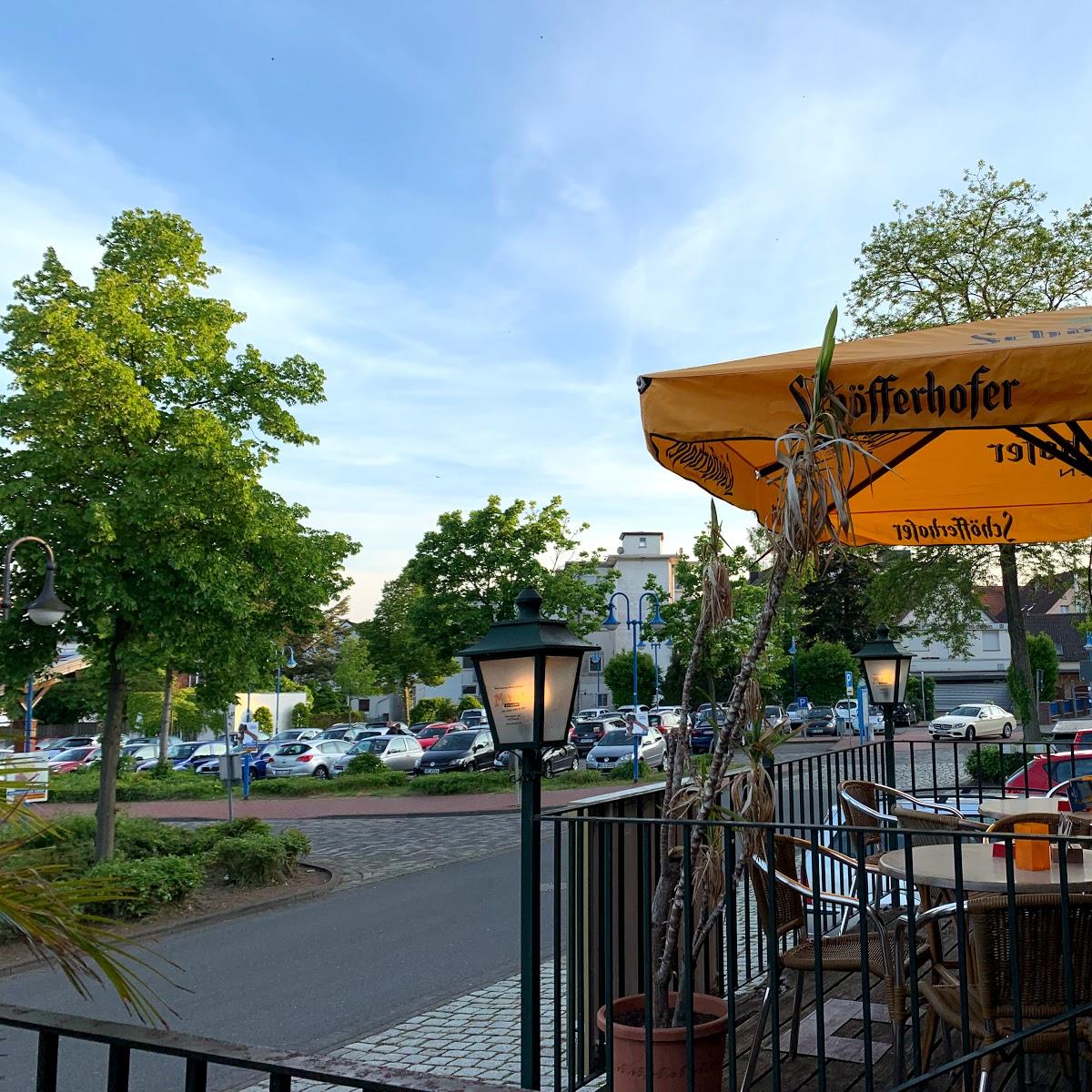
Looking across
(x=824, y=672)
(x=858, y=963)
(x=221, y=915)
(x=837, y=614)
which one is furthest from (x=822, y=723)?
(x=858, y=963)

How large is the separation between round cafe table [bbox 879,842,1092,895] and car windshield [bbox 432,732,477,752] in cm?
2896

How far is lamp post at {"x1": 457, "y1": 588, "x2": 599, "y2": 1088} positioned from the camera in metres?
4.19

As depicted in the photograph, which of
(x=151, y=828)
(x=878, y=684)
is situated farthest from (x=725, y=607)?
(x=151, y=828)

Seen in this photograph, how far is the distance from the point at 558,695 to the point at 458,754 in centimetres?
2889

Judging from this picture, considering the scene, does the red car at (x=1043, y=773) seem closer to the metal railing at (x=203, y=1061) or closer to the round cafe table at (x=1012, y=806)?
the round cafe table at (x=1012, y=806)

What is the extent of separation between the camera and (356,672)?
68.1 metres

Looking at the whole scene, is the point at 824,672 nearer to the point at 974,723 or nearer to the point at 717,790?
the point at 974,723

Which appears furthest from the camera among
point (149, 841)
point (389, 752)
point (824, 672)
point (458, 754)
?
point (824, 672)

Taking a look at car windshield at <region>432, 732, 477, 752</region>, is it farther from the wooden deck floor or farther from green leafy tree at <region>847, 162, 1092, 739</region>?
the wooden deck floor

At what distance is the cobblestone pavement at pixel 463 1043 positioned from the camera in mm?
5977

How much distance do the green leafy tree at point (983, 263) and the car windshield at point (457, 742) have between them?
1707 centimetres

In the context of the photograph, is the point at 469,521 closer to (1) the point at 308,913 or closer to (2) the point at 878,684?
(1) the point at 308,913

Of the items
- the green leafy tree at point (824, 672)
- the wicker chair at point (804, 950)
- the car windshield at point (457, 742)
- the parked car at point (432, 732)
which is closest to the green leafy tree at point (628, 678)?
the green leafy tree at point (824, 672)

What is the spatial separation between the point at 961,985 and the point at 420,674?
59759 mm
